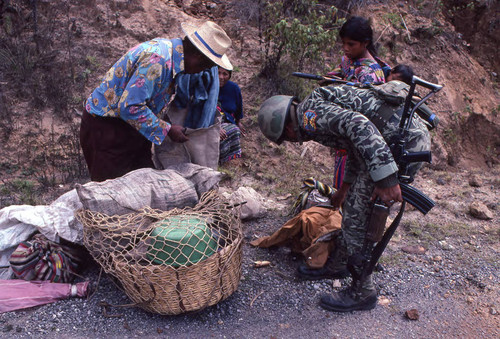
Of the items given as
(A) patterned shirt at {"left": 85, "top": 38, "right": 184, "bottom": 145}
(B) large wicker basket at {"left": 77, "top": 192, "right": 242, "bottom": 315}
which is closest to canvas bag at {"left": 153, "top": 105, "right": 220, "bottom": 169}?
(A) patterned shirt at {"left": 85, "top": 38, "right": 184, "bottom": 145}

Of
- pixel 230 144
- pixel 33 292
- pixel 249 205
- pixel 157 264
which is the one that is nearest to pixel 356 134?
pixel 157 264

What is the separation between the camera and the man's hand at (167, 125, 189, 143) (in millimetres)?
3057

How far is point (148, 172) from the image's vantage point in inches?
114

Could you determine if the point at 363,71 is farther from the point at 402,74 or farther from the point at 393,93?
the point at 393,93

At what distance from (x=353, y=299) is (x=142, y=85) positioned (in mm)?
2008

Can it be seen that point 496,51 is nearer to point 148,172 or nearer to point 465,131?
point 465,131

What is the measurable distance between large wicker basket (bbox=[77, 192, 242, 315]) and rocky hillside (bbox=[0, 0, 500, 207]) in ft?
5.91

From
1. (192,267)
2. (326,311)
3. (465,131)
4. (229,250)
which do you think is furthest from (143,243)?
(465,131)

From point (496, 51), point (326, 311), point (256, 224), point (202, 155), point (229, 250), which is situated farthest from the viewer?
point (496, 51)

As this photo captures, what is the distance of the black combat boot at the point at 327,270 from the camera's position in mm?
3020

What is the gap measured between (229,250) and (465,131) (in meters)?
6.33

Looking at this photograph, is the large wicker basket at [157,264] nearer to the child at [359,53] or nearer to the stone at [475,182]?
the child at [359,53]

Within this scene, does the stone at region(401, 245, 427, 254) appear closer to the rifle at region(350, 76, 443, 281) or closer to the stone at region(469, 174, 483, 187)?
the rifle at region(350, 76, 443, 281)

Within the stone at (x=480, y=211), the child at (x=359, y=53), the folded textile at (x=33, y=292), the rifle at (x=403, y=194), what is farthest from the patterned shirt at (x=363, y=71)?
the folded textile at (x=33, y=292)
